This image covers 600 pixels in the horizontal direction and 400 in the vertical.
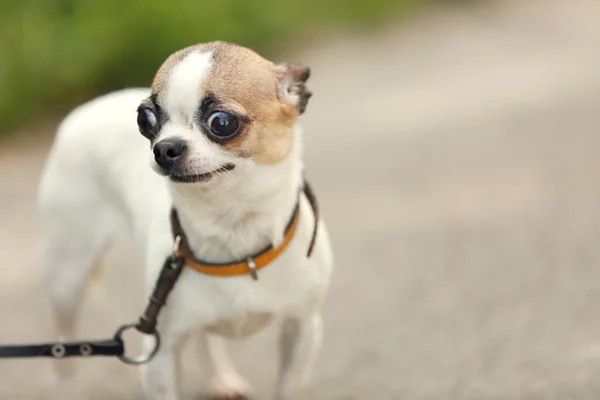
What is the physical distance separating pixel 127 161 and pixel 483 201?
2447 millimetres

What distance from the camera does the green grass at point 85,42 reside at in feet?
20.2

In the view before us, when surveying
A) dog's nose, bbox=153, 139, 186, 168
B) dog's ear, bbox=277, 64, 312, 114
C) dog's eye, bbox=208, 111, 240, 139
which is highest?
dog's ear, bbox=277, 64, 312, 114

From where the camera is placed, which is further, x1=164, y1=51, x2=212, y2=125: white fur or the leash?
the leash

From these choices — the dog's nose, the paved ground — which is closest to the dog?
the dog's nose

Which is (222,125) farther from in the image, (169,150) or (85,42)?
(85,42)

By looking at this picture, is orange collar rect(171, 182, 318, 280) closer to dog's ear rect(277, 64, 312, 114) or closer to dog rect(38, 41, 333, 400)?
dog rect(38, 41, 333, 400)

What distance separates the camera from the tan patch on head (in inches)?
79.2

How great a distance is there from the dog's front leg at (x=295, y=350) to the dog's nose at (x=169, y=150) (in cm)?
76

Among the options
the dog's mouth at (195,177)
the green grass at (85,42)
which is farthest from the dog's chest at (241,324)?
the green grass at (85,42)

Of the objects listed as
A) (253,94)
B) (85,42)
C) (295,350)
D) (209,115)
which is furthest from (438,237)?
(85,42)

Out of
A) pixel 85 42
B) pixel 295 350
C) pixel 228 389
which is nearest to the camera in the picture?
pixel 295 350

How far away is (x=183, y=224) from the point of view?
7.48ft

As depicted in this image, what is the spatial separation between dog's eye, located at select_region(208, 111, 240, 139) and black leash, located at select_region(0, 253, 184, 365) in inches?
16.2

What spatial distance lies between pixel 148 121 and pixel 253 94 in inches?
10.4
